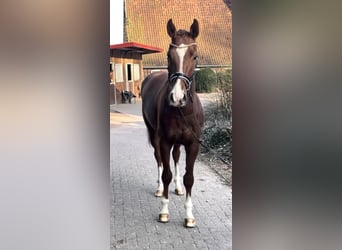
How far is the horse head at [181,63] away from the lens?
2.05 m

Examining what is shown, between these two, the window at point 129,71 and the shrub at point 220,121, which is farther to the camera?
the window at point 129,71

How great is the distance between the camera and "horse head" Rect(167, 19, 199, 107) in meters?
2.05

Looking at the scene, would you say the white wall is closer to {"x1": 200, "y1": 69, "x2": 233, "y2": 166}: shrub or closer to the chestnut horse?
the chestnut horse

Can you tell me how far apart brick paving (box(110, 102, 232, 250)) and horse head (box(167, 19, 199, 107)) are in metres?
0.80

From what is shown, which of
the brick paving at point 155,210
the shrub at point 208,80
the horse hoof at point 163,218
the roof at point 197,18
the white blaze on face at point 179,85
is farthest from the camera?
the shrub at point 208,80

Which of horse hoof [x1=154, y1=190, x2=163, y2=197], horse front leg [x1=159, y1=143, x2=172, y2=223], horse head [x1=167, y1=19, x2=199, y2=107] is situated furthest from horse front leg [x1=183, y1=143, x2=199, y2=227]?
horse hoof [x1=154, y1=190, x2=163, y2=197]

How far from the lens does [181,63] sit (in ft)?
6.77

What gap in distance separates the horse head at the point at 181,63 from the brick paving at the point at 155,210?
798mm

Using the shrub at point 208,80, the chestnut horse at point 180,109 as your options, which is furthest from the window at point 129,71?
the chestnut horse at point 180,109

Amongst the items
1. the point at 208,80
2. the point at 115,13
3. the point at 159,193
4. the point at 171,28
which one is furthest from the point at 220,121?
the point at 115,13

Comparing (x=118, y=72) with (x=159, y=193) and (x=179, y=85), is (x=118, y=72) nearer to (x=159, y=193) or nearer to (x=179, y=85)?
(x=159, y=193)

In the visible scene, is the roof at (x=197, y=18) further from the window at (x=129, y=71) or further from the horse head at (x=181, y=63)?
the window at (x=129, y=71)
